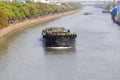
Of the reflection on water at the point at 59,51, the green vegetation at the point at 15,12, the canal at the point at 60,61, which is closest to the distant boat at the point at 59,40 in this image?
the canal at the point at 60,61

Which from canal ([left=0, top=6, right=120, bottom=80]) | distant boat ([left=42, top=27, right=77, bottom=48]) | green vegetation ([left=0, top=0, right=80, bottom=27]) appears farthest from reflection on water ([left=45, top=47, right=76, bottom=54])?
green vegetation ([left=0, top=0, right=80, bottom=27])

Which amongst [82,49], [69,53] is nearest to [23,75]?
[69,53]

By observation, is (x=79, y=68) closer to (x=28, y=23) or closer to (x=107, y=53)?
(x=107, y=53)

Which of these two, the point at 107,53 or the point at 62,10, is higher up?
the point at 107,53

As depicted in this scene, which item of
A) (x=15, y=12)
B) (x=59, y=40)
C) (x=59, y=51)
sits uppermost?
(x=59, y=40)

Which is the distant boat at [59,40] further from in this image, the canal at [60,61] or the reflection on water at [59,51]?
the reflection on water at [59,51]

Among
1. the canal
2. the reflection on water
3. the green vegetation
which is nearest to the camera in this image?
the canal

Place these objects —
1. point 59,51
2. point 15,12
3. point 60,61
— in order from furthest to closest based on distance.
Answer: point 15,12 < point 59,51 < point 60,61

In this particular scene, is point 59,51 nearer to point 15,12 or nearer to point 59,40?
point 59,40

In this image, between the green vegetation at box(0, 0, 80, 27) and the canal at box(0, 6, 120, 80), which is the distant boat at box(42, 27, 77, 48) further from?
the green vegetation at box(0, 0, 80, 27)

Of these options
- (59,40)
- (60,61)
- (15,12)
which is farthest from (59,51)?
(15,12)

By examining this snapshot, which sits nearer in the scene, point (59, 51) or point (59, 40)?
point (59, 51)
